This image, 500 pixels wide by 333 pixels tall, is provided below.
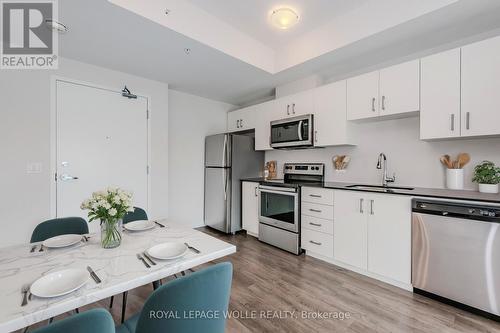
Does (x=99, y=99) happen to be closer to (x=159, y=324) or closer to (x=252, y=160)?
(x=252, y=160)

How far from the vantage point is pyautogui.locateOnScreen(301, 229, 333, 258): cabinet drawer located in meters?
2.62

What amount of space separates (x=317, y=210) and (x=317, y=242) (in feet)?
1.28

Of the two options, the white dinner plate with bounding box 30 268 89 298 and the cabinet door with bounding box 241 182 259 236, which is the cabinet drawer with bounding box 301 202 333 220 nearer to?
the cabinet door with bounding box 241 182 259 236

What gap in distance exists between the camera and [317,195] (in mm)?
2721

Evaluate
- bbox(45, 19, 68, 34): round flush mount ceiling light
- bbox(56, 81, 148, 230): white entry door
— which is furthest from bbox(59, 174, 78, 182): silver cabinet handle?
bbox(45, 19, 68, 34): round flush mount ceiling light

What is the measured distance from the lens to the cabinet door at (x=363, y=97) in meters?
2.45

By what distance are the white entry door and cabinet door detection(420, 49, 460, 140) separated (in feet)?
11.1

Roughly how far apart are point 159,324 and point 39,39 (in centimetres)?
297

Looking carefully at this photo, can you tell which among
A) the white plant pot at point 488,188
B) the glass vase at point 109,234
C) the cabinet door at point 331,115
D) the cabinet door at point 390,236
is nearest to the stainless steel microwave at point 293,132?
the cabinet door at point 331,115

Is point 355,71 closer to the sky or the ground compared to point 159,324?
closer to the sky

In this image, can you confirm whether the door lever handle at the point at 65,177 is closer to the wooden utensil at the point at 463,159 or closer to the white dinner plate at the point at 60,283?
the white dinner plate at the point at 60,283

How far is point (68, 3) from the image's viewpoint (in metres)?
1.74

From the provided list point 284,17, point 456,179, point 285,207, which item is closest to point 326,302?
point 285,207

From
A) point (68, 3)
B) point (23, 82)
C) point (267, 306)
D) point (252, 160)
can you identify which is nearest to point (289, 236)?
point (267, 306)
